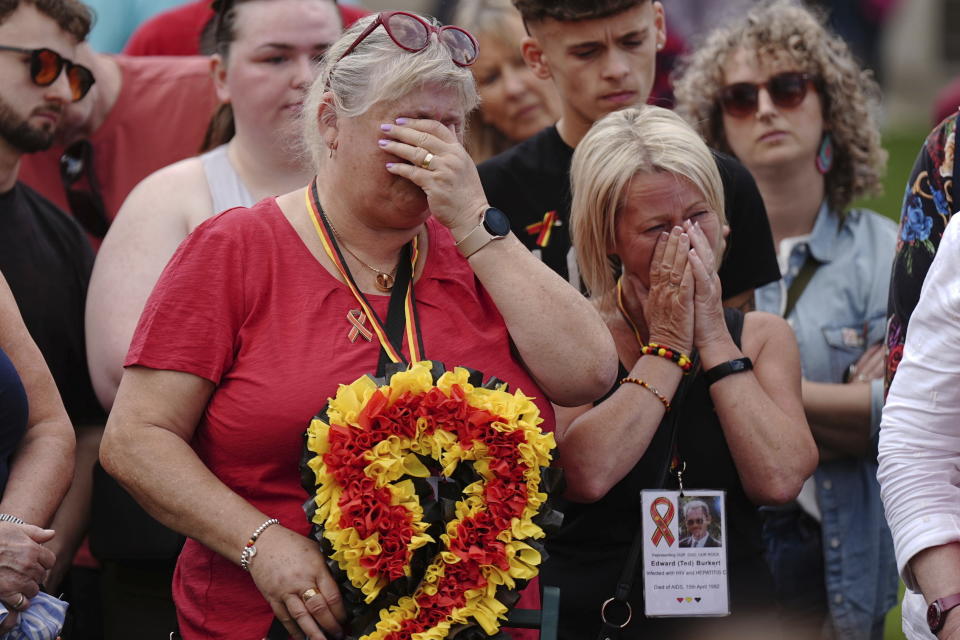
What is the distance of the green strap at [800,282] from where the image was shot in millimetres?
4328

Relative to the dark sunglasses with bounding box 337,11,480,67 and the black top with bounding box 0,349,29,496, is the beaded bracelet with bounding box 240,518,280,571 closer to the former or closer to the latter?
the black top with bounding box 0,349,29,496

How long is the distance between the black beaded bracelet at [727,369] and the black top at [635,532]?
8 cm

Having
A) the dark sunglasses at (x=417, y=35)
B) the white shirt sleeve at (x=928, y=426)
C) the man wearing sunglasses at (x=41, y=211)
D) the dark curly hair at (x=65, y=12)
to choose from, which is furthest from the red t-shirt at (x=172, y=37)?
the white shirt sleeve at (x=928, y=426)

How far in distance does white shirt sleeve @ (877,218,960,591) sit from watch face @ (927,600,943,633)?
12 cm

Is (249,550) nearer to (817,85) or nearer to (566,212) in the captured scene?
(566,212)

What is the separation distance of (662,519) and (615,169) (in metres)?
0.85

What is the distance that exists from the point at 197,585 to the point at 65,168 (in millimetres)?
2042

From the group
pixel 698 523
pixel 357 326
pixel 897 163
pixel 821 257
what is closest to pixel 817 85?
pixel 821 257

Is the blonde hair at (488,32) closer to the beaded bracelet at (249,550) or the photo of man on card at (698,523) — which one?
the photo of man on card at (698,523)

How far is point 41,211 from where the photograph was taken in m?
3.88

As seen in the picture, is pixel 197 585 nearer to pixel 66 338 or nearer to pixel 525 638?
pixel 525 638

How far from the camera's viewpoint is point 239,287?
281 cm

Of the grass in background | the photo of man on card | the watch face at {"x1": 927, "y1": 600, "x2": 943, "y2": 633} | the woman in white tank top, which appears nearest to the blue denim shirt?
the photo of man on card

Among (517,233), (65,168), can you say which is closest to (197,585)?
(517,233)
